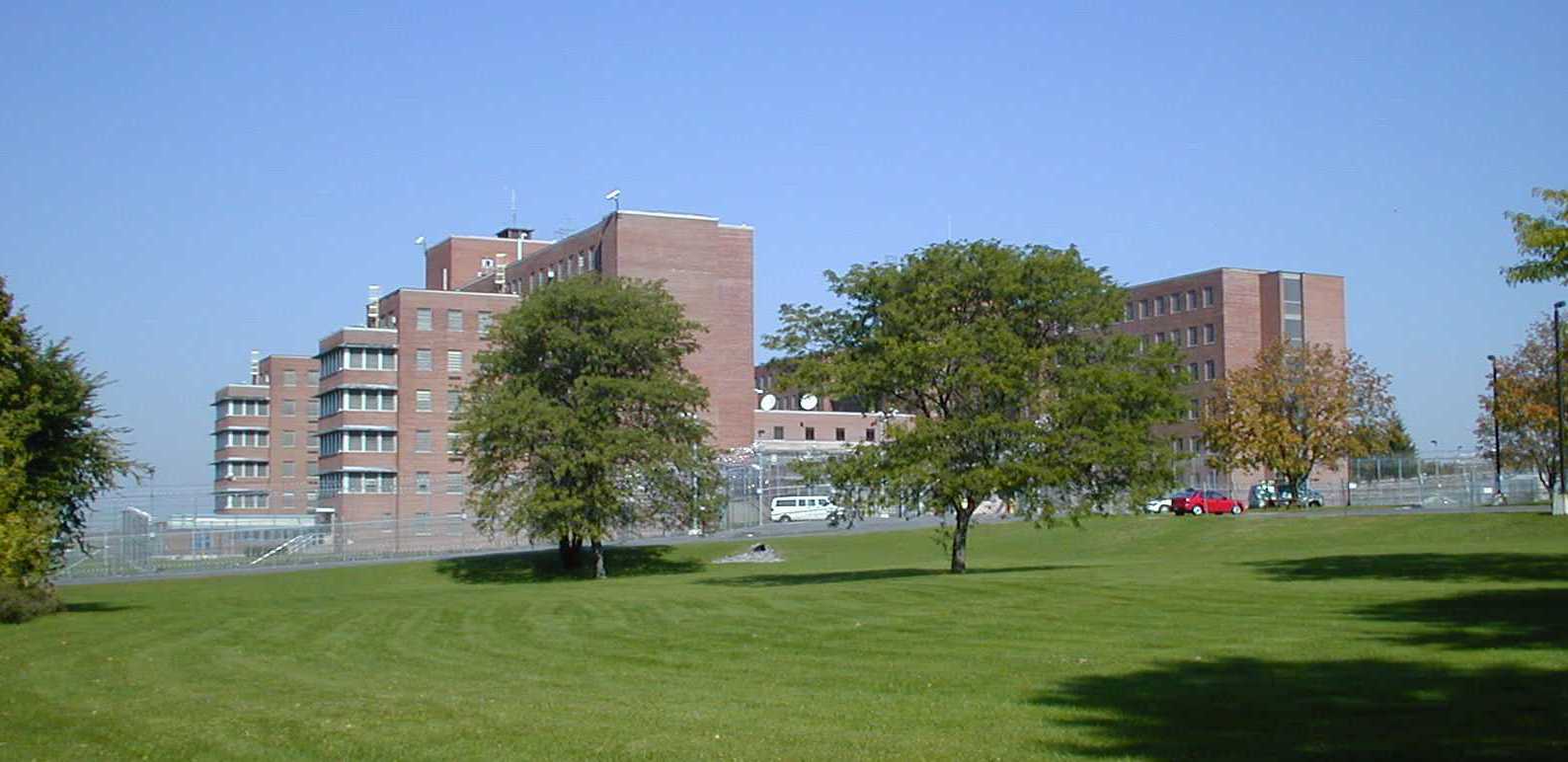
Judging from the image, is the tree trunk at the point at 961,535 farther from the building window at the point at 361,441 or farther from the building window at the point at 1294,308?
the building window at the point at 1294,308

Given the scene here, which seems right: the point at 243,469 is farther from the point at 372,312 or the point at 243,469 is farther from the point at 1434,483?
the point at 1434,483

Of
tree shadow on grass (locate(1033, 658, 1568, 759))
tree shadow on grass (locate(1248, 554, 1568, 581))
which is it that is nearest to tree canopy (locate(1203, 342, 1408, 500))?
tree shadow on grass (locate(1248, 554, 1568, 581))

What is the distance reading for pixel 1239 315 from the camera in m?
135

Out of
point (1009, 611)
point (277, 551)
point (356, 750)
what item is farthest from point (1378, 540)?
point (277, 551)

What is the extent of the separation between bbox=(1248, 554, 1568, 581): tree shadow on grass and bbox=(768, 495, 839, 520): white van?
54.0 metres

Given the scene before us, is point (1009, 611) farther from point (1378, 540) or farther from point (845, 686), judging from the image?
point (1378, 540)

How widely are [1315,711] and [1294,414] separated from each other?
89912 mm

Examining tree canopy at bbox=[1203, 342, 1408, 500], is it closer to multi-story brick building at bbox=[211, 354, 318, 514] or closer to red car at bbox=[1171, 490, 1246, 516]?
red car at bbox=[1171, 490, 1246, 516]

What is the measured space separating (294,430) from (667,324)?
315 feet

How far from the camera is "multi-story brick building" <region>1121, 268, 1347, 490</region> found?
5281 inches

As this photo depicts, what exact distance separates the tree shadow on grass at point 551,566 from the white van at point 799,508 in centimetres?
1992

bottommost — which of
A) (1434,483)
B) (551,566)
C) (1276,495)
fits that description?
(551,566)

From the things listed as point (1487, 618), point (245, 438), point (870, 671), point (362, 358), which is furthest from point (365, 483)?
point (1487, 618)

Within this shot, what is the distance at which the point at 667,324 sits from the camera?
6875 centimetres
